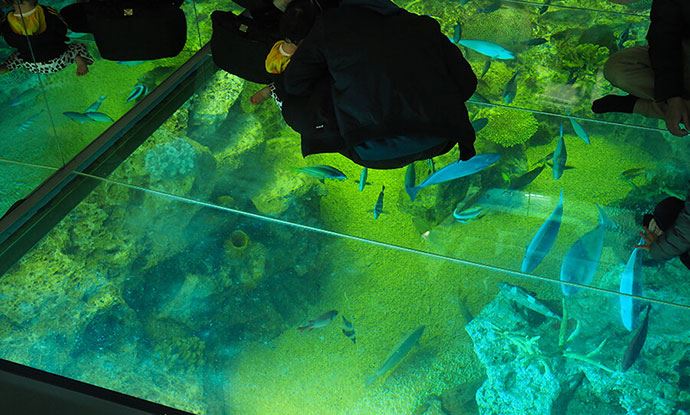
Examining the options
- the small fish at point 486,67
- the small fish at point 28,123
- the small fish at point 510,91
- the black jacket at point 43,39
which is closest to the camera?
the black jacket at point 43,39

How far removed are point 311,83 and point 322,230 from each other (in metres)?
0.60

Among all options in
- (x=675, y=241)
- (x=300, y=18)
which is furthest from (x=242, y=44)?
(x=675, y=241)

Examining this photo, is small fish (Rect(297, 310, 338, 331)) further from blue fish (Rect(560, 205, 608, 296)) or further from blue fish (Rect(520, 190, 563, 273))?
blue fish (Rect(560, 205, 608, 296))

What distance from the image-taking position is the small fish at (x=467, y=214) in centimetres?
280

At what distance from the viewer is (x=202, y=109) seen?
320 cm

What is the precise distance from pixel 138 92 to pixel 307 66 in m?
1.28

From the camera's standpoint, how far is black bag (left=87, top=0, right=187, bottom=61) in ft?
9.12

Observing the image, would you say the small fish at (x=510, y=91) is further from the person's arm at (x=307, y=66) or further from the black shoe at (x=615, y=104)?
the person's arm at (x=307, y=66)

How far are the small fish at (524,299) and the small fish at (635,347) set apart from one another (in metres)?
0.24

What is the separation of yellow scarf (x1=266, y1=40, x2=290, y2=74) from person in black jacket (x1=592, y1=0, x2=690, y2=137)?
1.29 m

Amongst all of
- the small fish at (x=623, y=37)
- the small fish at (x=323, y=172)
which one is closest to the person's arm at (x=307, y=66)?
the small fish at (x=323, y=172)

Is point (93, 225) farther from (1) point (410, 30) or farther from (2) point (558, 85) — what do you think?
(2) point (558, 85)

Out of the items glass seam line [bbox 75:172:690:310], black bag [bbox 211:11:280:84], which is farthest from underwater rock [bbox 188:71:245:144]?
glass seam line [bbox 75:172:690:310]

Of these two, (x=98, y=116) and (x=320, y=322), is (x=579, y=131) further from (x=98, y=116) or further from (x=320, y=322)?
(x=98, y=116)
